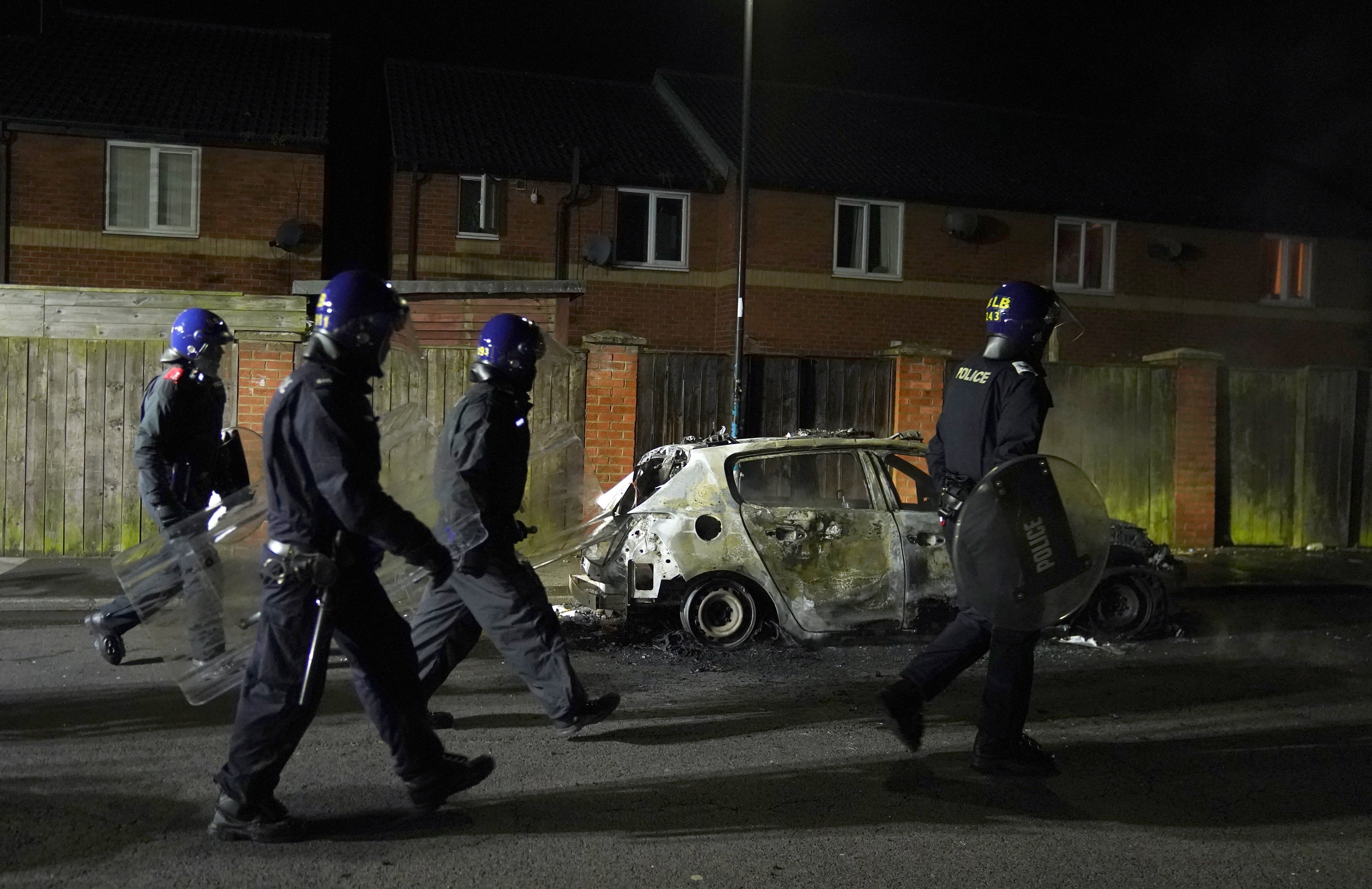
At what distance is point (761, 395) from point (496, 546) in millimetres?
7382

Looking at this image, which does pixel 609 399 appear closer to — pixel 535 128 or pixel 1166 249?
pixel 535 128

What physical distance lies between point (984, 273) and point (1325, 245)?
722cm

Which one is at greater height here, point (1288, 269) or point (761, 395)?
A: point (1288, 269)

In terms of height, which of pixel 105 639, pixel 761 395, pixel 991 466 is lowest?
pixel 105 639

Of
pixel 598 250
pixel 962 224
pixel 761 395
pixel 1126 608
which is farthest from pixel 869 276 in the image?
pixel 1126 608

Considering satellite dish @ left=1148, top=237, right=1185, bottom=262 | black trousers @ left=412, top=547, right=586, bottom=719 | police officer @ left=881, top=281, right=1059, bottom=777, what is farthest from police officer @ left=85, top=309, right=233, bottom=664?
satellite dish @ left=1148, top=237, right=1185, bottom=262

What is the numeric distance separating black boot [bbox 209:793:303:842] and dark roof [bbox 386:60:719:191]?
1536 centimetres

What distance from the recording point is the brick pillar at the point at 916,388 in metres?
12.0

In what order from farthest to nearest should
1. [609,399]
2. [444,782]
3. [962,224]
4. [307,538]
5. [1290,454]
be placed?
[962,224]
[1290,454]
[609,399]
[444,782]
[307,538]

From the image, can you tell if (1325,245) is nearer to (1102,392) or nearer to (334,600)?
(1102,392)

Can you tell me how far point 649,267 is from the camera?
19281 millimetres

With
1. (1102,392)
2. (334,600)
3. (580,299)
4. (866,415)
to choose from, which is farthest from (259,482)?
(580,299)

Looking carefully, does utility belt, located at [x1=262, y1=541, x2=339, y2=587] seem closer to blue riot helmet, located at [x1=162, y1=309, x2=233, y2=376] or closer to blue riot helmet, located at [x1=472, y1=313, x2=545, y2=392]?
blue riot helmet, located at [x1=472, y1=313, x2=545, y2=392]

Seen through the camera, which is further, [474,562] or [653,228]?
[653,228]
